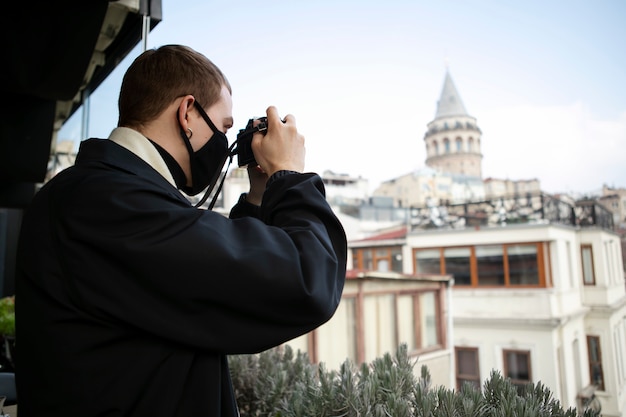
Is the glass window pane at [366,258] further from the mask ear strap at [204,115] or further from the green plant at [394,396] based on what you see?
the mask ear strap at [204,115]

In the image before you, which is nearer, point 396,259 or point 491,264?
point 491,264

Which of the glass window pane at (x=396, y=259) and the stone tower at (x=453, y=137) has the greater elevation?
the stone tower at (x=453, y=137)

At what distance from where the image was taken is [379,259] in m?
14.4

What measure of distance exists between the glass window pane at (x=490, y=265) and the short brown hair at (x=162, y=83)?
12.5m

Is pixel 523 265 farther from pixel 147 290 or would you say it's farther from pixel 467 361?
pixel 147 290

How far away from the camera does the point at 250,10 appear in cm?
635

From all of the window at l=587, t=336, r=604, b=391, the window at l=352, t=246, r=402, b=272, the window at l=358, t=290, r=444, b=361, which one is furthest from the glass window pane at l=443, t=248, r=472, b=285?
the window at l=587, t=336, r=604, b=391

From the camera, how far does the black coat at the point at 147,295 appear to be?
0.60 meters

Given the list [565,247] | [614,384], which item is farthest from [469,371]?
[614,384]

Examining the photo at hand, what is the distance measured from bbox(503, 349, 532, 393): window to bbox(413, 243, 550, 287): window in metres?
2.07

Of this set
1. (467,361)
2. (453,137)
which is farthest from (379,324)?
(453,137)

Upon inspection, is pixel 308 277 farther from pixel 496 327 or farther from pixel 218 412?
pixel 496 327

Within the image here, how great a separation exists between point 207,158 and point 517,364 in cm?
1070

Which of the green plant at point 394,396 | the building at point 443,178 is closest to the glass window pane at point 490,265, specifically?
the green plant at point 394,396
